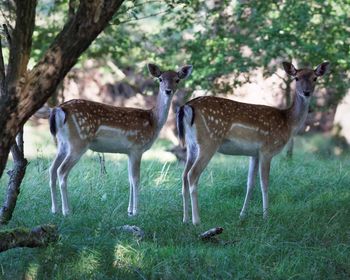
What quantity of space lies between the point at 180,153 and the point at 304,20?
10.4 feet

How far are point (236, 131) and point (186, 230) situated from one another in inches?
59.6

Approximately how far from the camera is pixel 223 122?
7.48 metres

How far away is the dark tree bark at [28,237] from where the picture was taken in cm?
524

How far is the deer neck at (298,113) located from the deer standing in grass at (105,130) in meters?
1.22

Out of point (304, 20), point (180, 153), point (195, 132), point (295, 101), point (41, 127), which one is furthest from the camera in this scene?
point (41, 127)

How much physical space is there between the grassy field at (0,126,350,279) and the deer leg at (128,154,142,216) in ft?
0.35

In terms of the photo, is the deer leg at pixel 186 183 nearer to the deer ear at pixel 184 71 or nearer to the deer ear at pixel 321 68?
the deer ear at pixel 184 71

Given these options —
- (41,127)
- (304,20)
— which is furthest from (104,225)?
(41,127)

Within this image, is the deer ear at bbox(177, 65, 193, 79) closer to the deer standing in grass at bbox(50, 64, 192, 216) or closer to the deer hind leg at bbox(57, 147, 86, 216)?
the deer standing in grass at bbox(50, 64, 192, 216)

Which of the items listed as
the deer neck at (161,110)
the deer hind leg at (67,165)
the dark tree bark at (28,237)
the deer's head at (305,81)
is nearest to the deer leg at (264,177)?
the deer's head at (305,81)

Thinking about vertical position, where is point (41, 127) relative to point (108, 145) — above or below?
below

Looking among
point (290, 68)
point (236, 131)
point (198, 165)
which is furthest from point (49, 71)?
point (290, 68)

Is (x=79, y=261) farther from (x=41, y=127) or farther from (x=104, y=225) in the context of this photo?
(x=41, y=127)

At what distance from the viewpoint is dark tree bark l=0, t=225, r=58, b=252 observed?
5.24 m
